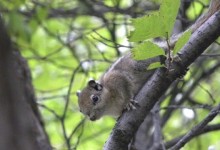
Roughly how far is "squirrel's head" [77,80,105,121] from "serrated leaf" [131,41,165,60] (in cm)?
143

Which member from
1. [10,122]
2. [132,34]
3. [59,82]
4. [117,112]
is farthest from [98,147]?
[10,122]

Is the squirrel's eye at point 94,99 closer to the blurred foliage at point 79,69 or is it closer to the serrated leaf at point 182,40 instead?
the blurred foliage at point 79,69

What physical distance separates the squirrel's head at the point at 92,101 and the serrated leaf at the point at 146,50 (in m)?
1.43

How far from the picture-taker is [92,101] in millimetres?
3123

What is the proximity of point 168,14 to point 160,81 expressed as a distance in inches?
11.7

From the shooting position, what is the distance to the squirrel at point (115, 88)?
116 inches

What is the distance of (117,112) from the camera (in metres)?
2.92

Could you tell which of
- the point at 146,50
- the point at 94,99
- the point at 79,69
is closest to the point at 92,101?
the point at 94,99

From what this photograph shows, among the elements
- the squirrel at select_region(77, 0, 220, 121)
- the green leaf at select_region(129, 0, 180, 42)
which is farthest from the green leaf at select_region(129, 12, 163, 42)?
the squirrel at select_region(77, 0, 220, 121)

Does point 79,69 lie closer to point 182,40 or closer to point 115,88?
point 115,88

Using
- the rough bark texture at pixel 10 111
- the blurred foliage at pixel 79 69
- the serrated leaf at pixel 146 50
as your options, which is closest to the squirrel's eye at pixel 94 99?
the blurred foliage at pixel 79 69

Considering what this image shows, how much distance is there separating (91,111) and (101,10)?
1.55m

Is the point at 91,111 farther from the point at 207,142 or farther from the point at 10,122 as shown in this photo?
the point at 10,122

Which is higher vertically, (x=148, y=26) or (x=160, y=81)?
(x=148, y=26)
